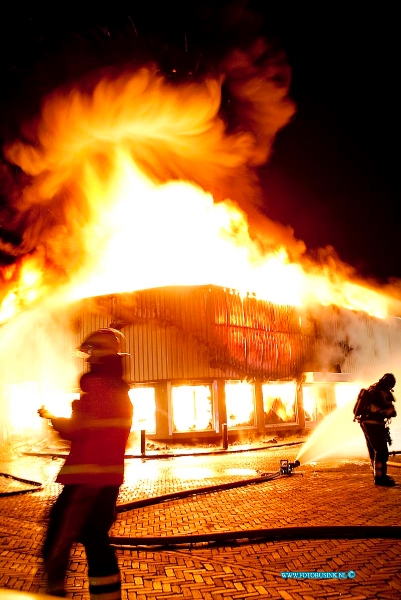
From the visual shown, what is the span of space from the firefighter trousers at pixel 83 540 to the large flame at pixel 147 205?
13.0m

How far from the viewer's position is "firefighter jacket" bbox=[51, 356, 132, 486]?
10.4ft

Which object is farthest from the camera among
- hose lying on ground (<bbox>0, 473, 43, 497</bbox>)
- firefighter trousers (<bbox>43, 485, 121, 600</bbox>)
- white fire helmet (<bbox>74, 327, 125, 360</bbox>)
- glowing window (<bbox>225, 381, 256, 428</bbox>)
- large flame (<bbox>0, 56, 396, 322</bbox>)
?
glowing window (<bbox>225, 381, 256, 428</bbox>)

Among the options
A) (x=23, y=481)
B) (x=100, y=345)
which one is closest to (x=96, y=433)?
(x=100, y=345)

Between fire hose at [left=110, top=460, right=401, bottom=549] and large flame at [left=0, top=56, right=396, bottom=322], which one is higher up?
large flame at [left=0, top=56, right=396, bottom=322]

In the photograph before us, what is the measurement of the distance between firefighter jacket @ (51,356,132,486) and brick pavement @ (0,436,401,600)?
3.96 ft

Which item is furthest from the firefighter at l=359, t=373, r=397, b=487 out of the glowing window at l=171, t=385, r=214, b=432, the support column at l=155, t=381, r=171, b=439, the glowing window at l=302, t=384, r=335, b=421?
the glowing window at l=302, t=384, r=335, b=421

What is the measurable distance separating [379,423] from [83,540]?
21.3 feet

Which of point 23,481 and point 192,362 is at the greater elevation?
point 192,362

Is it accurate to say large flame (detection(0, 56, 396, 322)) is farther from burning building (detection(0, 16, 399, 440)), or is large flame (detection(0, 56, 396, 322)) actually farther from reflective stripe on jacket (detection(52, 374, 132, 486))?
reflective stripe on jacket (detection(52, 374, 132, 486))

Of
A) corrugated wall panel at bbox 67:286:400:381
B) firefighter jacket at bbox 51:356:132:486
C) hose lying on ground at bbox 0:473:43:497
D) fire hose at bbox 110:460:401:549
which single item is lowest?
hose lying on ground at bbox 0:473:43:497

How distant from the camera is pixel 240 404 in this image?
813 inches

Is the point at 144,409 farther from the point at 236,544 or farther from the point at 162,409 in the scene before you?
the point at 236,544

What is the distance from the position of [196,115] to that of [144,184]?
14.0 feet

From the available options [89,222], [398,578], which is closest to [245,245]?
[89,222]
